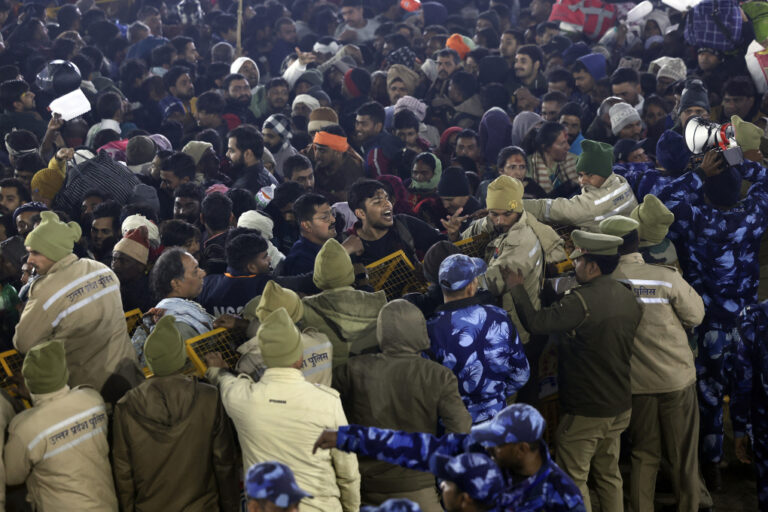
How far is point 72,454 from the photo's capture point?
4188 mm

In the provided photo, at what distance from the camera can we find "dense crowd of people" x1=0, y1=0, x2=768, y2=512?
4.13 m

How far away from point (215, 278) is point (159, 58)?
23.3 ft

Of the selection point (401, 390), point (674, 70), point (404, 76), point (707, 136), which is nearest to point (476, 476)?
point (401, 390)

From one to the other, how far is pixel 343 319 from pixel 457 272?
73cm

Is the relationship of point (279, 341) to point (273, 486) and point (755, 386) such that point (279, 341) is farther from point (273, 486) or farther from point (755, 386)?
point (755, 386)

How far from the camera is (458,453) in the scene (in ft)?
11.4

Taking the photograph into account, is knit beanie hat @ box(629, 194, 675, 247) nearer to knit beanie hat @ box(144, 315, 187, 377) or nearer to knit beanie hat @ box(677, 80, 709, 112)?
knit beanie hat @ box(677, 80, 709, 112)

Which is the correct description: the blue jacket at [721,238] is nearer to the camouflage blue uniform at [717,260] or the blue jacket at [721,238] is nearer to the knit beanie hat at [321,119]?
the camouflage blue uniform at [717,260]

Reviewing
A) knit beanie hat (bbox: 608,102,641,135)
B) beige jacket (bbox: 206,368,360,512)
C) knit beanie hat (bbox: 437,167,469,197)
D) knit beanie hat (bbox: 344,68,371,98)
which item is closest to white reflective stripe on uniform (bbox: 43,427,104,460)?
beige jacket (bbox: 206,368,360,512)

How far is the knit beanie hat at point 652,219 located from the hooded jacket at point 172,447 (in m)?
2.95

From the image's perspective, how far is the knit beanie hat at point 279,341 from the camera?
13.1 ft

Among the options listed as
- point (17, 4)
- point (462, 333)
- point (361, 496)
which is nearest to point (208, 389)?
point (361, 496)

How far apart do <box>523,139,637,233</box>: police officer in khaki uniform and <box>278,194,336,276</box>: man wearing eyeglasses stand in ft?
4.80

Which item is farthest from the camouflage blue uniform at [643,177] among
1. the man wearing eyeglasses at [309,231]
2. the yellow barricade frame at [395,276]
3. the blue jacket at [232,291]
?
the blue jacket at [232,291]
